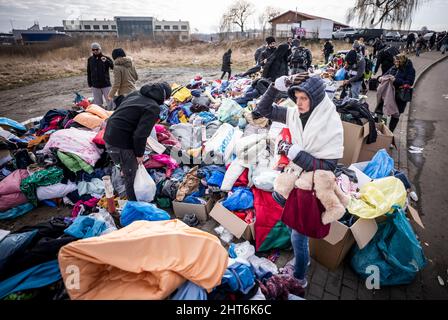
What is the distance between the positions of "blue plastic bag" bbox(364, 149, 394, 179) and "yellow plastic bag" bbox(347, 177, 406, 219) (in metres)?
0.56

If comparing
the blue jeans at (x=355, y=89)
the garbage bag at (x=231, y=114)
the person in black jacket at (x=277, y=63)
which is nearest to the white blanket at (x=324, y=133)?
the garbage bag at (x=231, y=114)

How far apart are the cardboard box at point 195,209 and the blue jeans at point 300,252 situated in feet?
4.65

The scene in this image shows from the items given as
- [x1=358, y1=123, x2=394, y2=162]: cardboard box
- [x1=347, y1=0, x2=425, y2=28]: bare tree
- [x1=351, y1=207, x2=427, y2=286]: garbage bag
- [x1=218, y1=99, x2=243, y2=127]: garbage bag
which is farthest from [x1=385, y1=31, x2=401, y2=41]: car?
[x1=351, y1=207, x2=427, y2=286]: garbage bag

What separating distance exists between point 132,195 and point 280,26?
41580 millimetres

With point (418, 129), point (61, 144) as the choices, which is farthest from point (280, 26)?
point (61, 144)

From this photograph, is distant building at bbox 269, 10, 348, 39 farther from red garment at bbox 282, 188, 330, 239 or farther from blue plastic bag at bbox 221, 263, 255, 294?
blue plastic bag at bbox 221, 263, 255, 294

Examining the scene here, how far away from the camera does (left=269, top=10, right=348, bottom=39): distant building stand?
30.1 meters

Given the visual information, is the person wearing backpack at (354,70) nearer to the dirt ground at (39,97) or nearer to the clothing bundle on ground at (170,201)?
the clothing bundle on ground at (170,201)

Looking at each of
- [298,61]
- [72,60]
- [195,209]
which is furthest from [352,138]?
[72,60]

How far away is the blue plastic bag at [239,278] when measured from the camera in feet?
6.45

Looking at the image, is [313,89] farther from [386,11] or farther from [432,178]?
[386,11]

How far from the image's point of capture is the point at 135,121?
303 cm

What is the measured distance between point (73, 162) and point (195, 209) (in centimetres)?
219

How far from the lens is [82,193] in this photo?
389cm
